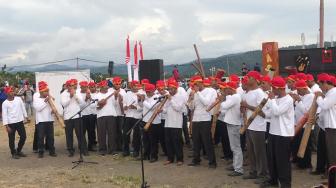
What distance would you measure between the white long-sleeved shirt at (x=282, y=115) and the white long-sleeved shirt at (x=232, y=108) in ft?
4.36

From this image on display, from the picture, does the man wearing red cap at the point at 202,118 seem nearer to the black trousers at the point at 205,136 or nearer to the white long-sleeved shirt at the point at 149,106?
the black trousers at the point at 205,136

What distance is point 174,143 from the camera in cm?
982

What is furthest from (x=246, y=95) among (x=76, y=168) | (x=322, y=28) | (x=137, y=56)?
(x=322, y=28)

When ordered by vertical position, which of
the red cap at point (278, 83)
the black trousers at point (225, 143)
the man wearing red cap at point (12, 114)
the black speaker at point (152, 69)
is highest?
the black speaker at point (152, 69)

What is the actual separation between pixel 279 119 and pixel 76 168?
495cm

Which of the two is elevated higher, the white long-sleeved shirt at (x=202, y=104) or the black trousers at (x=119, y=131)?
the white long-sleeved shirt at (x=202, y=104)

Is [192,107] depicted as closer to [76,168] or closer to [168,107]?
[168,107]

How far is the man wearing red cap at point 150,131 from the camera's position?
10180 mm

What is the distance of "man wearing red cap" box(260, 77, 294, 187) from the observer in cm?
688

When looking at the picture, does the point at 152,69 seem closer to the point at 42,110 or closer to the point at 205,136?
the point at 42,110

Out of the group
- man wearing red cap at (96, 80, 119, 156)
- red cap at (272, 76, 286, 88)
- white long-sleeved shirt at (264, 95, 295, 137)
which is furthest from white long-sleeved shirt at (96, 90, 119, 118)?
red cap at (272, 76, 286, 88)

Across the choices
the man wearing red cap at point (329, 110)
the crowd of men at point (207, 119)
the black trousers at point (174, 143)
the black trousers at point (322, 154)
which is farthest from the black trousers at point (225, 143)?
the man wearing red cap at point (329, 110)

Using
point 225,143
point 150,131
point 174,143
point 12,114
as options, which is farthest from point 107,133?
point 225,143

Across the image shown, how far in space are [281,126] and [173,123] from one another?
3.22 m
